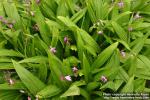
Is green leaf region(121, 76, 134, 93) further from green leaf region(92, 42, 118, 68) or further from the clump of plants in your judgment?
green leaf region(92, 42, 118, 68)

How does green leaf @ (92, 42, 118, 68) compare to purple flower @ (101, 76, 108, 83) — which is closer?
purple flower @ (101, 76, 108, 83)

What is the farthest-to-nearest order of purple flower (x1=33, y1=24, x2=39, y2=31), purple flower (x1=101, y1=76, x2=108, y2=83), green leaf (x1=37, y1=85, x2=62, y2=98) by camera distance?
purple flower (x1=33, y1=24, x2=39, y2=31) < purple flower (x1=101, y1=76, x2=108, y2=83) < green leaf (x1=37, y1=85, x2=62, y2=98)

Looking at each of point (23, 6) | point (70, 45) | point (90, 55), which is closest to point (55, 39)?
point (70, 45)

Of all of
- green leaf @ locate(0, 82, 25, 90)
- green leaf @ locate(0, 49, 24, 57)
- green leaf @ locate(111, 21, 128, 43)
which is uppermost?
green leaf @ locate(111, 21, 128, 43)

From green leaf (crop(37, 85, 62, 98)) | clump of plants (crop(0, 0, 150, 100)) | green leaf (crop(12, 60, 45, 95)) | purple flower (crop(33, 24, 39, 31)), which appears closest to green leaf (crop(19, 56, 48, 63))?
clump of plants (crop(0, 0, 150, 100))

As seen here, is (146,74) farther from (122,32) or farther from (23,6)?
(23,6)

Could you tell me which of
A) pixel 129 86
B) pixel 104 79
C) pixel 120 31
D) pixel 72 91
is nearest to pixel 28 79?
pixel 72 91

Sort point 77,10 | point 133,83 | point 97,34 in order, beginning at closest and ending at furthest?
point 133,83
point 97,34
point 77,10
